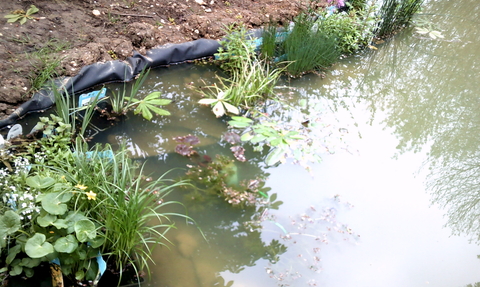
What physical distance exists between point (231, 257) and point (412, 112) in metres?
2.57

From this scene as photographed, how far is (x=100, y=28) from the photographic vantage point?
352 centimetres

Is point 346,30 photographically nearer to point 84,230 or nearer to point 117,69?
point 117,69

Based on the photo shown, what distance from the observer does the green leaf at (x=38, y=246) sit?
1.50 metres

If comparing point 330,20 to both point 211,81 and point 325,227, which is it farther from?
point 325,227

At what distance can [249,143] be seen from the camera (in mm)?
2920

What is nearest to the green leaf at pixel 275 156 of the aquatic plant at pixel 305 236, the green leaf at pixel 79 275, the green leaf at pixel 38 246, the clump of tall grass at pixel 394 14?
the aquatic plant at pixel 305 236

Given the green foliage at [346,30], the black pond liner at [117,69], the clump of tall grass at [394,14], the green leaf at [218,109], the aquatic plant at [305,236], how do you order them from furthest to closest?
the clump of tall grass at [394,14] < the green foliage at [346,30] < the green leaf at [218,109] < the black pond liner at [117,69] < the aquatic plant at [305,236]

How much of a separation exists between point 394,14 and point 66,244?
4.94 meters

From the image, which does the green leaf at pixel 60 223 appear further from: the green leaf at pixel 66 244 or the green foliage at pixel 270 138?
the green foliage at pixel 270 138

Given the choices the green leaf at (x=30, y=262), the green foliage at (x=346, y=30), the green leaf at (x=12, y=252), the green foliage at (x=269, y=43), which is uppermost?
the green foliage at (x=346, y=30)

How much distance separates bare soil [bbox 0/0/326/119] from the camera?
9.38ft

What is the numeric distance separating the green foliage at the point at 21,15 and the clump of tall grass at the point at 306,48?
8.25 ft

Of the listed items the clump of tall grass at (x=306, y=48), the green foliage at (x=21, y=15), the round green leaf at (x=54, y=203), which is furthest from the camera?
the clump of tall grass at (x=306, y=48)

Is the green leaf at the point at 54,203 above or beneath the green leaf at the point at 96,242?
above
